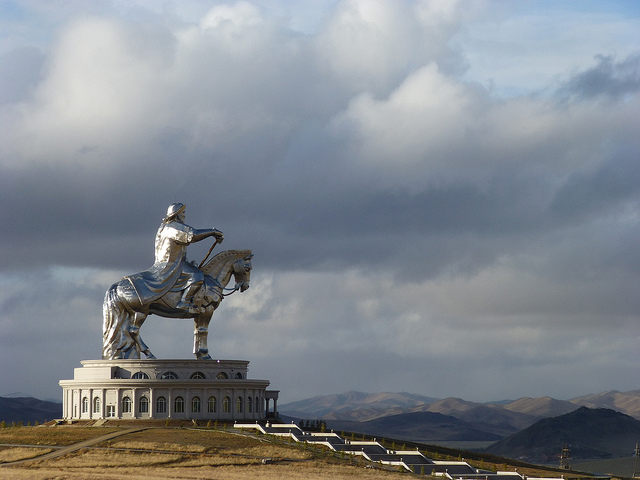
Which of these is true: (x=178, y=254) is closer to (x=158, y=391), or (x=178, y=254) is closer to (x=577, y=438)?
(x=158, y=391)

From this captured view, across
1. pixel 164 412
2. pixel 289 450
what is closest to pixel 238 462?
pixel 289 450

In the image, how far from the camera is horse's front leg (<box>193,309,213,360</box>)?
84.1 meters

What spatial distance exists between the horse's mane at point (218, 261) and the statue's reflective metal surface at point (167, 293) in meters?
0.07

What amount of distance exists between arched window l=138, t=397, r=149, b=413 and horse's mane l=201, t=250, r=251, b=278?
414 inches

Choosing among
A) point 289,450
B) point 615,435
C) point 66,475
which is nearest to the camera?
point 66,475

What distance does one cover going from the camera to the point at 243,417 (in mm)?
83500

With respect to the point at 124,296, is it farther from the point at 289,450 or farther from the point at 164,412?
the point at 289,450

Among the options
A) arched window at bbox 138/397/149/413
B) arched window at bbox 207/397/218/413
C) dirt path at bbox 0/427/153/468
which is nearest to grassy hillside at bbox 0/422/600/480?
dirt path at bbox 0/427/153/468

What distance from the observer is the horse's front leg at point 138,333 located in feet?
268

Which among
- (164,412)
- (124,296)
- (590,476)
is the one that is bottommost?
(590,476)

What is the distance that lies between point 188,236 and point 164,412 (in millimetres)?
12646

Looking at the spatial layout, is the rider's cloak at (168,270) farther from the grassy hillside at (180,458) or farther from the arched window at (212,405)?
the grassy hillside at (180,458)

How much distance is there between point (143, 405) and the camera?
80.9 m

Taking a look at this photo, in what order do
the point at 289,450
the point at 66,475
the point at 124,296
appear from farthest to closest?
1. the point at 124,296
2. the point at 289,450
3. the point at 66,475
